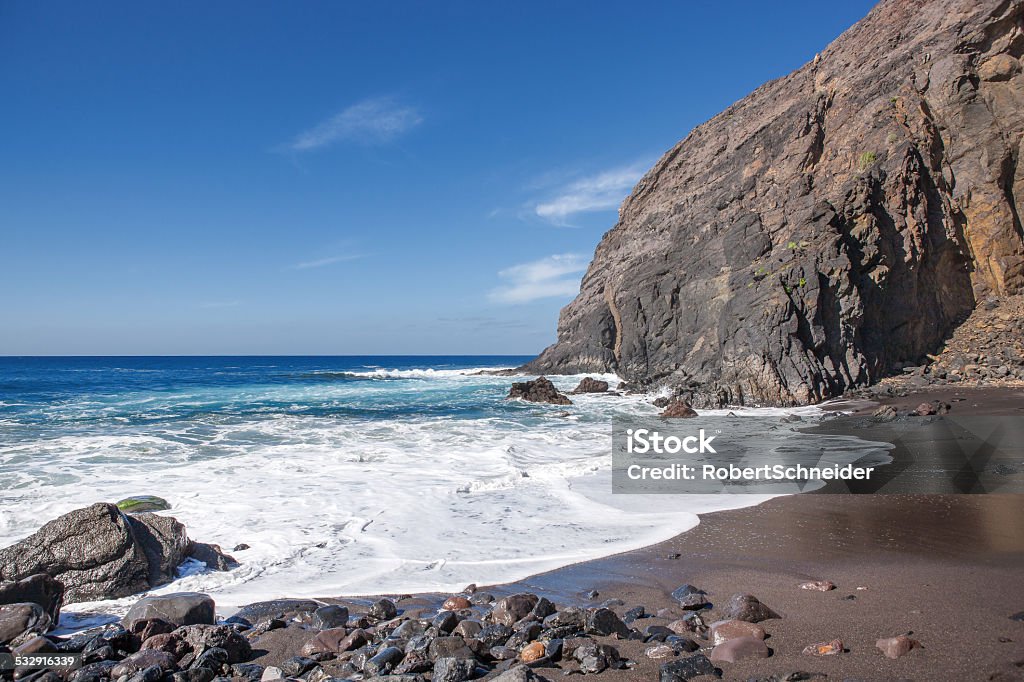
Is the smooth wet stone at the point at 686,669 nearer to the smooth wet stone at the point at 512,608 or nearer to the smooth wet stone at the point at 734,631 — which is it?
the smooth wet stone at the point at 734,631

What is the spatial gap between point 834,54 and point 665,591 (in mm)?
37923

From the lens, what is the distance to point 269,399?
29.9 metres

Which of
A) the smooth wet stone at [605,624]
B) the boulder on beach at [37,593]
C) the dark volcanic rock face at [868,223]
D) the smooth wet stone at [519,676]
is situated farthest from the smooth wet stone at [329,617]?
the dark volcanic rock face at [868,223]

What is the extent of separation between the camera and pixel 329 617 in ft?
14.6

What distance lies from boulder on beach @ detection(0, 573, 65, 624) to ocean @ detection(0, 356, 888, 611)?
451 millimetres

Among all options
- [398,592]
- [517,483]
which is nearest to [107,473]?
[517,483]

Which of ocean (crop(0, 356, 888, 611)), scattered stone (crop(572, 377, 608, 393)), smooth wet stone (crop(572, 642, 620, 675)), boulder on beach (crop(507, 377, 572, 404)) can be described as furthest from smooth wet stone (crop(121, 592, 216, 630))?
scattered stone (crop(572, 377, 608, 393))

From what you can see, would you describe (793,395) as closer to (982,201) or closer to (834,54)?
(982,201)

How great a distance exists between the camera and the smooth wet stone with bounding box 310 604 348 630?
4.37 m

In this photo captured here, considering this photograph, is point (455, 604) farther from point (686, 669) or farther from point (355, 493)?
point (355, 493)

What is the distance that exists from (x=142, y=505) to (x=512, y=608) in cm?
620

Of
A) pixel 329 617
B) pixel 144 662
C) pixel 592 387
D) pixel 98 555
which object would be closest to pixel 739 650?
pixel 329 617

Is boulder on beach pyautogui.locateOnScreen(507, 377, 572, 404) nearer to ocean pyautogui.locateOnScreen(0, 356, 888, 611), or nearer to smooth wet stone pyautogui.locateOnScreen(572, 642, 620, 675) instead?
ocean pyautogui.locateOnScreen(0, 356, 888, 611)

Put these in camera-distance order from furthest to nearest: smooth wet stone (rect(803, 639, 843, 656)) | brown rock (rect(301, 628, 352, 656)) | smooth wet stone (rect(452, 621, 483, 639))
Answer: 1. smooth wet stone (rect(452, 621, 483, 639))
2. brown rock (rect(301, 628, 352, 656))
3. smooth wet stone (rect(803, 639, 843, 656))
